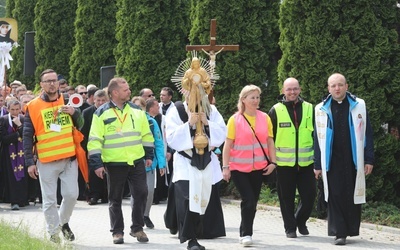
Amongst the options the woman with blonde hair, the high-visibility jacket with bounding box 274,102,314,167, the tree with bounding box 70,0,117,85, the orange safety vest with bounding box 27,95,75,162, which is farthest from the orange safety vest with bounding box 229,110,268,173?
the tree with bounding box 70,0,117,85

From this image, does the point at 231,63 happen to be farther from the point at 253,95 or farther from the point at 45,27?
the point at 45,27

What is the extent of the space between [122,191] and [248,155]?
1593 millimetres

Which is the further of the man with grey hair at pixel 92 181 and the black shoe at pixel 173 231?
the man with grey hair at pixel 92 181

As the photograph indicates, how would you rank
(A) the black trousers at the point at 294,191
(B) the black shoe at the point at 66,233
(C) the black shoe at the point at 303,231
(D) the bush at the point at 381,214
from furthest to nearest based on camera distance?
(D) the bush at the point at 381,214, (C) the black shoe at the point at 303,231, (A) the black trousers at the point at 294,191, (B) the black shoe at the point at 66,233

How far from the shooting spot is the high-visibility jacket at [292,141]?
12898mm

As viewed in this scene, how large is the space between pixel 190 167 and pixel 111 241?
1.65 m

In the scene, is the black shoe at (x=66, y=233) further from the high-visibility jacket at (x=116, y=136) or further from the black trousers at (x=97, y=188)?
the black trousers at (x=97, y=188)

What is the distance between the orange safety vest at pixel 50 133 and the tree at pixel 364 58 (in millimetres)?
4308

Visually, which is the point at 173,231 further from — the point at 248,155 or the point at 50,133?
the point at 50,133

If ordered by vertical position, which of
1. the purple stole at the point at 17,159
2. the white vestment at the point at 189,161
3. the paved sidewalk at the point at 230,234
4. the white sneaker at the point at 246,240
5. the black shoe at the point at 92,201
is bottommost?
the black shoe at the point at 92,201

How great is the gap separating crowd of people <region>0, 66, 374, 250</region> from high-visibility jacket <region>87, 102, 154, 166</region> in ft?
0.04

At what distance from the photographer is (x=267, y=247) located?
1209 centimetres

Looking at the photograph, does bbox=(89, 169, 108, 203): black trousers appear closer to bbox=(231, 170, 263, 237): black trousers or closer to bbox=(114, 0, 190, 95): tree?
bbox=(114, 0, 190, 95): tree

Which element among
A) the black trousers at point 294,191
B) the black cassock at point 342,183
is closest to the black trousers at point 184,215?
the black trousers at point 294,191
